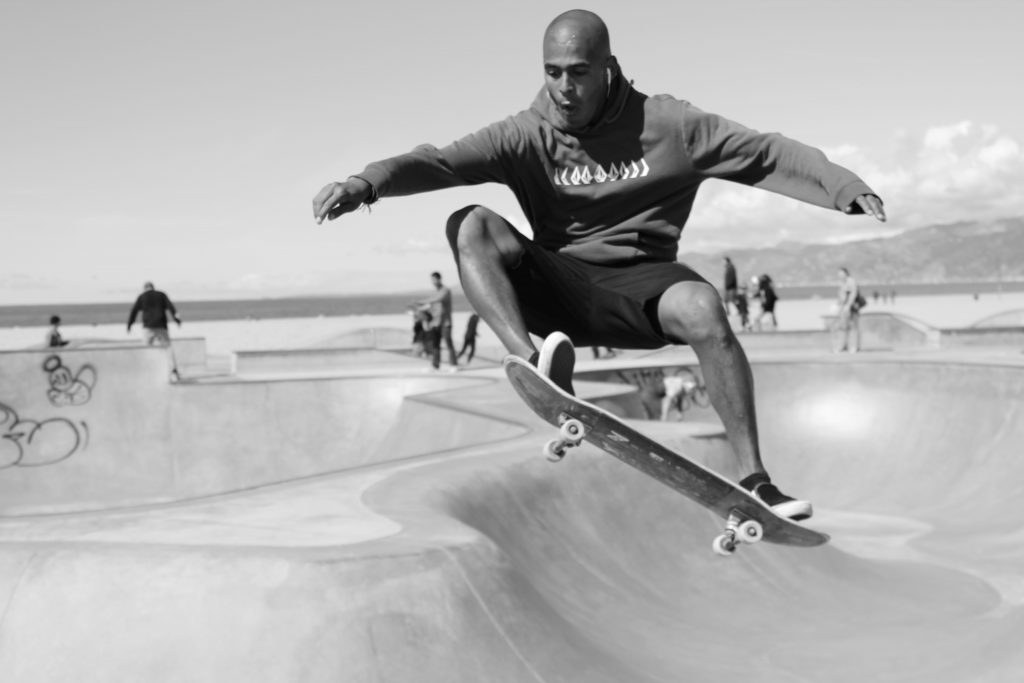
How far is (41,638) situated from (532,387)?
7.28 ft

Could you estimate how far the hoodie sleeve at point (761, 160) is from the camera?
3.78m

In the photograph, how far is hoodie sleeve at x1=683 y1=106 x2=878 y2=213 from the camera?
378cm

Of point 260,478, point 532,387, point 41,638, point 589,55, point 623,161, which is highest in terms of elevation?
point 589,55

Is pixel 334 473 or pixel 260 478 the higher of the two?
pixel 334 473

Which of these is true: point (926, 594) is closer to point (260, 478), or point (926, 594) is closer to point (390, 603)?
point (390, 603)

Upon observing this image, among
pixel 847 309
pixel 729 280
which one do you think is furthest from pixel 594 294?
pixel 729 280

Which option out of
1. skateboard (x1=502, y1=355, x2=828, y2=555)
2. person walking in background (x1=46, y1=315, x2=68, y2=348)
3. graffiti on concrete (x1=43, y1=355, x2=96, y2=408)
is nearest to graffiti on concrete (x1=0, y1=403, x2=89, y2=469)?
graffiti on concrete (x1=43, y1=355, x2=96, y2=408)

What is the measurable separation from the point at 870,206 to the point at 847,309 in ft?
56.2

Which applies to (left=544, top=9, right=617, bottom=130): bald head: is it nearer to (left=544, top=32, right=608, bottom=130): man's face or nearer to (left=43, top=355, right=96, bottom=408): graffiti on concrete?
(left=544, top=32, right=608, bottom=130): man's face

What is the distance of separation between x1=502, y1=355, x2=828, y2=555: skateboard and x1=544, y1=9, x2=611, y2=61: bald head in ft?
4.02

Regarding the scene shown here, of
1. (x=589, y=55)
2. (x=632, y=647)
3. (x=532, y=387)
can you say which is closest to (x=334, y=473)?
(x=632, y=647)

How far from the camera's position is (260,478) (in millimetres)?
14906

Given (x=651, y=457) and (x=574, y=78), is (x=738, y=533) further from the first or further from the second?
(x=574, y=78)

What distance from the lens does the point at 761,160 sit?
3.96 m
